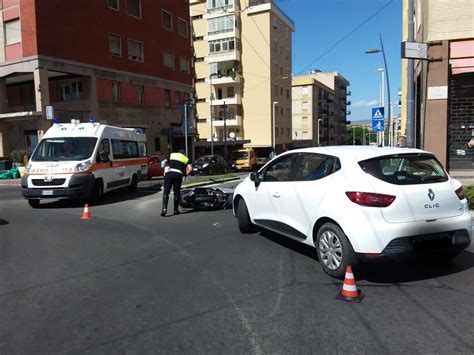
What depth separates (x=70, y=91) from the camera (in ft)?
99.2

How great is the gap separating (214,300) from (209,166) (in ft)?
82.2

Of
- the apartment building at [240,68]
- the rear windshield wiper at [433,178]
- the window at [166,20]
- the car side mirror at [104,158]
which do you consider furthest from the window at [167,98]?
the rear windshield wiper at [433,178]

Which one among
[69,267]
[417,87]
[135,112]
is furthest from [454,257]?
[135,112]

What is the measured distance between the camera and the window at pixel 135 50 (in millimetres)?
33219

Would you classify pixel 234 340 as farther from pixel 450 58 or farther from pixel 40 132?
pixel 40 132

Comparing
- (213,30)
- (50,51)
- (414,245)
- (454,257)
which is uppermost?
(213,30)

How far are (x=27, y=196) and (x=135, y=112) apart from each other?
2208 cm

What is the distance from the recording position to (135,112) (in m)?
33.1

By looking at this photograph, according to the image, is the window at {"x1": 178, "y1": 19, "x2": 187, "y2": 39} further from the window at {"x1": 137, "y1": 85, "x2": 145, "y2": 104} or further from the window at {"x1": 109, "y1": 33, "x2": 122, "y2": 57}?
the window at {"x1": 109, "y1": 33, "x2": 122, "y2": 57}

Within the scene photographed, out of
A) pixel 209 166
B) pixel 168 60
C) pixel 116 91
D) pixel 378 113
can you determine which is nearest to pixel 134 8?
pixel 168 60

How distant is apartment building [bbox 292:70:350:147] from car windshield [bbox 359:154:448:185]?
239 feet

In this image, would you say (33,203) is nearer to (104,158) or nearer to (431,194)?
(104,158)

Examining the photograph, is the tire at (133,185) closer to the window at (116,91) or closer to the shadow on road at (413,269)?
the shadow on road at (413,269)

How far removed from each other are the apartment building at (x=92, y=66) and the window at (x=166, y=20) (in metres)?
0.08
